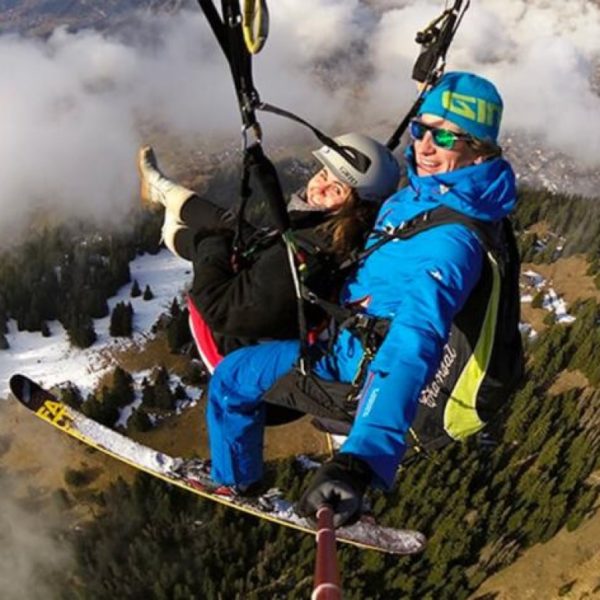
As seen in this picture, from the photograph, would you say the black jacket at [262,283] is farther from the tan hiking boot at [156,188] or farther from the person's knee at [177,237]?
the tan hiking boot at [156,188]

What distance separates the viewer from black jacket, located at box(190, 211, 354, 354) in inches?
144

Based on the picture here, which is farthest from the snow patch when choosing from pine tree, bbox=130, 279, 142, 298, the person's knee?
the person's knee

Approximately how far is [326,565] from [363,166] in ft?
8.72

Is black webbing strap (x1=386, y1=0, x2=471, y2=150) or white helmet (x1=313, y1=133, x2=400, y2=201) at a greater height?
black webbing strap (x1=386, y1=0, x2=471, y2=150)

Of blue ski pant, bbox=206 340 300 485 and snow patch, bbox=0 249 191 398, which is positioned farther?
snow patch, bbox=0 249 191 398

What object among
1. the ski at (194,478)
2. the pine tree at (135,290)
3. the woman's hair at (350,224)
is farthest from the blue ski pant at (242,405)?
the pine tree at (135,290)

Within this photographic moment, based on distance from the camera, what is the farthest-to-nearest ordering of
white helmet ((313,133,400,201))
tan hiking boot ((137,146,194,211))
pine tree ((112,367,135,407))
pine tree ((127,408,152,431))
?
1. pine tree ((112,367,135,407))
2. pine tree ((127,408,152,431))
3. tan hiking boot ((137,146,194,211))
4. white helmet ((313,133,400,201))

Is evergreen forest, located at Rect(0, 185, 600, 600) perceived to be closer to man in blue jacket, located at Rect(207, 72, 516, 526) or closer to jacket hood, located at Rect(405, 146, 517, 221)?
man in blue jacket, located at Rect(207, 72, 516, 526)

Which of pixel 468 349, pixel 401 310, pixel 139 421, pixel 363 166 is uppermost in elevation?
pixel 363 166

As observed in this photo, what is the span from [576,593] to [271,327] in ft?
66.6

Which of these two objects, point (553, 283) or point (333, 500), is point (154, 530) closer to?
point (333, 500)

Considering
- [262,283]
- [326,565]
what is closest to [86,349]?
[262,283]

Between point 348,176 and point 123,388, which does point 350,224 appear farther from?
point 123,388

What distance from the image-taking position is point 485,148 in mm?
3410
